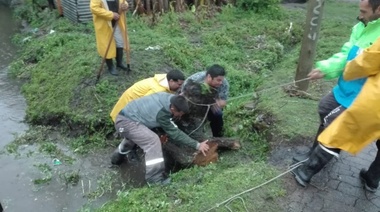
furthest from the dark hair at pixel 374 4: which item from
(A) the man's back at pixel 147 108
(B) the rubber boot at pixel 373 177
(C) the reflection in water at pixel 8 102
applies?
(C) the reflection in water at pixel 8 102

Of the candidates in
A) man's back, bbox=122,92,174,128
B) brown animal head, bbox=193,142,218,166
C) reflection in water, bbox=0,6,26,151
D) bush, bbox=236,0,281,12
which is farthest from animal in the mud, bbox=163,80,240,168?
bush, bbox=236,0,281,12

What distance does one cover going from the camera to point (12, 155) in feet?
19.5

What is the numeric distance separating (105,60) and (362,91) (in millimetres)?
4673

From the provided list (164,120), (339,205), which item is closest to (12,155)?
(164,120)

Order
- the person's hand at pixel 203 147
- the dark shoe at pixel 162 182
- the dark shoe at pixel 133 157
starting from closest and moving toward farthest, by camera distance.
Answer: the dark shoe at pixel 162 182 < the person's hand at pixel 203 147 < the dark shoe at pixel 133 157

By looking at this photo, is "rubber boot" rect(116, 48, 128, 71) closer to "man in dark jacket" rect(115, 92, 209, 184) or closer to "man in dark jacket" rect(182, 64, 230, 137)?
"man in dark jacket" rect(182, 64, 230, 137)

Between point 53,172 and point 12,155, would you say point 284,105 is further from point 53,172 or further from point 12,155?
point 12,155

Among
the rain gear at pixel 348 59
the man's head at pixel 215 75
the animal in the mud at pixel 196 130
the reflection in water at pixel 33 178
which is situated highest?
the rain gear at pixel 348 59

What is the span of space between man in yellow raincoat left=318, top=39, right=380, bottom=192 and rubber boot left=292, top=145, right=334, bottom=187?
27 centimetres

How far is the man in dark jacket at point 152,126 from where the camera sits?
15.6 feet

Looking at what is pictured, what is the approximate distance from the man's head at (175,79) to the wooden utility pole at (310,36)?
177 cm

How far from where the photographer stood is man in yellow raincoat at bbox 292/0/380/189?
3487 millimetres

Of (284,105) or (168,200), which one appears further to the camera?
(284,105)

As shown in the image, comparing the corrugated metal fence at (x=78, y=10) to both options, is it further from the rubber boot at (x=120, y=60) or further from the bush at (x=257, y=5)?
the bush at (x=257, y=5)
